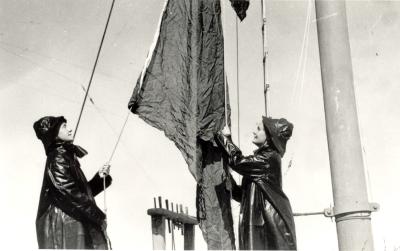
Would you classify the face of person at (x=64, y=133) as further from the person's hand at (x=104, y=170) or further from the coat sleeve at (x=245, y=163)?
the coat sleeve at (x=245, y=163)

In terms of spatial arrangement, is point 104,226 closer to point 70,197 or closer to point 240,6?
point 70,197

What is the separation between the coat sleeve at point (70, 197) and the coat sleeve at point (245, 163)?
1.30 metres

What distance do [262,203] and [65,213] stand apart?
5.99 ft

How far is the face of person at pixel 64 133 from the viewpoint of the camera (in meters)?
5.36

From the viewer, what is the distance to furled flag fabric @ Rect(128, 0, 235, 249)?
5273 millimetres

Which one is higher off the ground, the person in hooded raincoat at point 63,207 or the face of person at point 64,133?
the face of person at point 64,133

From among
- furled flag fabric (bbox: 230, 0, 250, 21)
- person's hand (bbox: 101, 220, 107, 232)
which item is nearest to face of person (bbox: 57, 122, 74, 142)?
person's hand (bbox: 101, 220, 107, 232)

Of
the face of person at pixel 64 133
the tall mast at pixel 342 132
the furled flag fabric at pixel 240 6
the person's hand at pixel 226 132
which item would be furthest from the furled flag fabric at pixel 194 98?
the tall mast at pixel 342 132

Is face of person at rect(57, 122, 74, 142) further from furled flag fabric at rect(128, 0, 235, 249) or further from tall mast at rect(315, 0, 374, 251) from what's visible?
tall mast at rect(315, 0, 374, 251)

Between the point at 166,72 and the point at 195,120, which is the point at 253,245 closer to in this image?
the point at 195,120

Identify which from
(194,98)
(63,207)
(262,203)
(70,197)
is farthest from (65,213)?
→ (262,203)

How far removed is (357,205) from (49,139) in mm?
2853

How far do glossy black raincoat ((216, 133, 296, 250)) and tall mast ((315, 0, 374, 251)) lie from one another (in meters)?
0.86

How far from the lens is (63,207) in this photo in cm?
511
